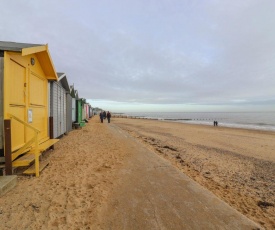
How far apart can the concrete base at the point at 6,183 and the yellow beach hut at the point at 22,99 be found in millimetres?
340

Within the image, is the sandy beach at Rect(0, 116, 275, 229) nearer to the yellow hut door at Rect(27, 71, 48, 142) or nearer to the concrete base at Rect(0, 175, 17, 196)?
the concrete base at Rect(0, 175, 17, 196)

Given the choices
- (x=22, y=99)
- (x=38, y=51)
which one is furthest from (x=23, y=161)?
(x=38, y=51)

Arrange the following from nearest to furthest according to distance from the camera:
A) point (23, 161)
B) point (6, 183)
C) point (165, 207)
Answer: point (165, 207), point (6, 183), point (23, 161)

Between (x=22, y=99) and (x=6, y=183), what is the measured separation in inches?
102

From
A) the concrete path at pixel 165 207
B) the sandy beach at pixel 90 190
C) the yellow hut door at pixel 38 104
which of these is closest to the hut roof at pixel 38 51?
the yellow hut door at pixel 38 104

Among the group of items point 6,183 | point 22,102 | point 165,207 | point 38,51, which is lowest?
point 165,207

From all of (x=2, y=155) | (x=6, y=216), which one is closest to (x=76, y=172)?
(x=2, y=155)

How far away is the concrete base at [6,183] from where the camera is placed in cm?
409

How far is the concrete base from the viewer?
409cm

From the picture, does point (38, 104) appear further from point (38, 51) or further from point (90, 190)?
point (90, 190)

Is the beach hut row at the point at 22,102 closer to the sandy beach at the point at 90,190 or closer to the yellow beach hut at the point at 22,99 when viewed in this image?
the yellow beach hut at the point at 22,99

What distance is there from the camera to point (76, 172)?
5699 mm

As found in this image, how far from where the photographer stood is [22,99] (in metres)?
5.87

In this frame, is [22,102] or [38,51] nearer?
[22,102]
